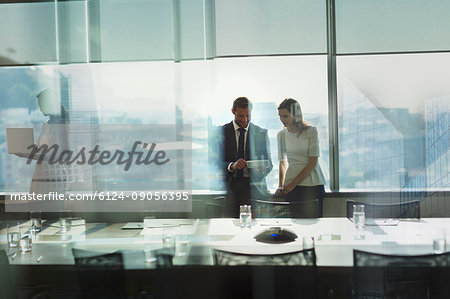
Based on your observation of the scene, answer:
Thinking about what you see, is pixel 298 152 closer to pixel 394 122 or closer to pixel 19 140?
pixel 394 122

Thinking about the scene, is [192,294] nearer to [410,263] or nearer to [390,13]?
[410,263]

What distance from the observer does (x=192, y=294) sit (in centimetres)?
218

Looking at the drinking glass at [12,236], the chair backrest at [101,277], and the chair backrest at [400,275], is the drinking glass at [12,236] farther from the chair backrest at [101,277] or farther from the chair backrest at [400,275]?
the chair backrest at [400,275]

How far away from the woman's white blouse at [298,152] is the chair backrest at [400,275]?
50cm

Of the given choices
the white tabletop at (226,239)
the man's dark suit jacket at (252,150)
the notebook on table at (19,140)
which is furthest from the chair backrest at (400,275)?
the notebook on table at (19,140)

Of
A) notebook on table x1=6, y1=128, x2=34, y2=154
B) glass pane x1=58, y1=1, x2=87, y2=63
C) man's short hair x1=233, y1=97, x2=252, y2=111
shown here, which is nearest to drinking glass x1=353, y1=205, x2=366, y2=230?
man's short hair x1=233, y1=97, x2=252, y2=111

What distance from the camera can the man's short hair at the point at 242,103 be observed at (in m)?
2.35

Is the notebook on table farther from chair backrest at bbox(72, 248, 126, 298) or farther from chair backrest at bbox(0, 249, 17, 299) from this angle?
chair backrest at bbox(72, 248, 126, 298)

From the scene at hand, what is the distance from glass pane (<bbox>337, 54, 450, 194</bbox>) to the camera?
86.2 inches

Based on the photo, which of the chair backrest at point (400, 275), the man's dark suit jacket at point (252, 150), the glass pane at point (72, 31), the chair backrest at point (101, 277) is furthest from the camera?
the man's dark suit jacket at point (252, 150)

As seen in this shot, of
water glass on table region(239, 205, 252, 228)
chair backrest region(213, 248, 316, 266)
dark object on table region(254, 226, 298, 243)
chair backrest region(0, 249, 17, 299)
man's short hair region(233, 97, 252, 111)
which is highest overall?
man's short hair region(233, 97, 252, 111)

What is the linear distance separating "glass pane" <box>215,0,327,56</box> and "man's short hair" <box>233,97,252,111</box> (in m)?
0.24

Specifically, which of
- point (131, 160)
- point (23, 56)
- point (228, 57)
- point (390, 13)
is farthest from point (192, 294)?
point (390, 13)

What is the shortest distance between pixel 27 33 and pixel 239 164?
1292 mm
